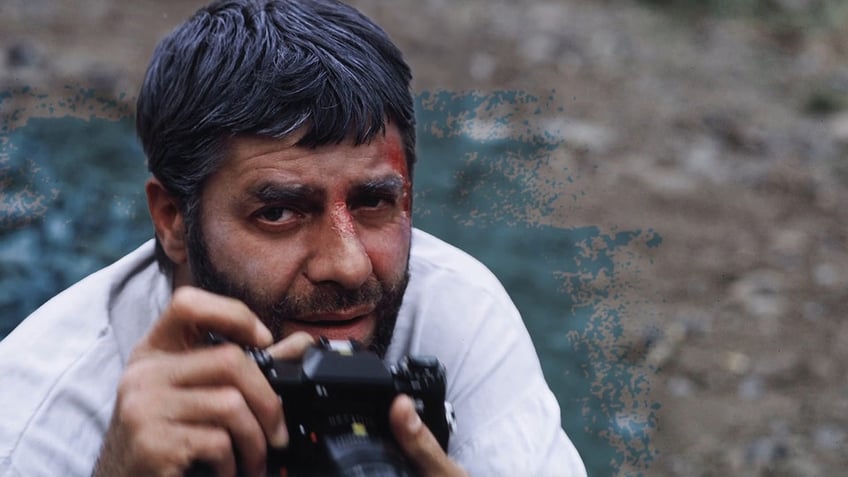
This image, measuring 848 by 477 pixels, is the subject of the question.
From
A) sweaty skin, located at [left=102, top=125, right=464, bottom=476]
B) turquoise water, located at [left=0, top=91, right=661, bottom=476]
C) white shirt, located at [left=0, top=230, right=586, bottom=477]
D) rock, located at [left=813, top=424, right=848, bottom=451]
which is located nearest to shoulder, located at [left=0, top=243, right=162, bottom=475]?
white shirt, located at [left=0, top=230, right=586, bottom=477]

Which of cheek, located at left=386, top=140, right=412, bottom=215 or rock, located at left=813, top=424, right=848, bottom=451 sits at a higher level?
cheek, located at left=386, top=140, right=412, bottom=215

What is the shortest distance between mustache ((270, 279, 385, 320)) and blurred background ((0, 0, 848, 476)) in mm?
1603

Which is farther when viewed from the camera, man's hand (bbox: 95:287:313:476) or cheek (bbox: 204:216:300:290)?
cheek (bbox: 204:216:300:290)

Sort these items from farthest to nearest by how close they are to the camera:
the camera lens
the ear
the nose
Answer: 1. the ear
2. the nose
3. the camera lens

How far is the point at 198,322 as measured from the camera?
55.0 inches

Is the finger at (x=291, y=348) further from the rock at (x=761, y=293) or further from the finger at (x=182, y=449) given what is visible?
the rock at (x=761, y=293)

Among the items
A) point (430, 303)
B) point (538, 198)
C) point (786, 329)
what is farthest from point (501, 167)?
point (430, 303)

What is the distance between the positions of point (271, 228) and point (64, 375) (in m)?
0.40

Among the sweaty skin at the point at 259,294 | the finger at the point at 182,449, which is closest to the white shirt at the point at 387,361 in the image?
the sweaty skin at the point at 259,294

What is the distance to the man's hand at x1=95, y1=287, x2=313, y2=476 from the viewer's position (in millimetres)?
1366

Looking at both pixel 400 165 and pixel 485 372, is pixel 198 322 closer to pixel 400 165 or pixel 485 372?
pixel 400 165

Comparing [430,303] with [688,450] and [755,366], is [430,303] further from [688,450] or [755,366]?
[755,366]

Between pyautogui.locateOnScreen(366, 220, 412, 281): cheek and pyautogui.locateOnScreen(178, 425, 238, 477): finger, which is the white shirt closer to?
pyautogui.locateOnScreen(366, 220, 412, 281): cheek

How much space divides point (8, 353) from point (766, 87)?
4886mm
